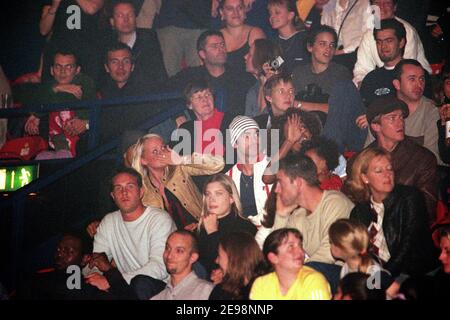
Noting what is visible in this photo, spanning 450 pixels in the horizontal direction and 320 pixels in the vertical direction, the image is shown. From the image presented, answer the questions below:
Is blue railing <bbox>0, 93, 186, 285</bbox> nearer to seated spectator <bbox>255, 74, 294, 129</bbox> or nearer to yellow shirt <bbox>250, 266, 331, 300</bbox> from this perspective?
seated spectator <bbox>255, 74, 294, 129</bbox>

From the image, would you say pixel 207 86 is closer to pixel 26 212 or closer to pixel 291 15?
pixel 291 15

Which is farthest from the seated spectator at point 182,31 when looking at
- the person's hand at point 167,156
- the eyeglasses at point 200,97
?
the person's hand at point 167,156

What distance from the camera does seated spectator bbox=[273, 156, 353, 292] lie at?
5895 millimetres

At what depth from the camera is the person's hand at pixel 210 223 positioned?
20.5 feet

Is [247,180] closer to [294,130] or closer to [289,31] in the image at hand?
[294,130]

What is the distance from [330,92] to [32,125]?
2.83m

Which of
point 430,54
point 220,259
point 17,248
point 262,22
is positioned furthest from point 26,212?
point 430,54

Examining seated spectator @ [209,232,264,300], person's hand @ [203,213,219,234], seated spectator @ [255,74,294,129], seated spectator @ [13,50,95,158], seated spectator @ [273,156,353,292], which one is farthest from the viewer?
seated spectator @ [13,50,95,158]

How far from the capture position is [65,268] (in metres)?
6.40

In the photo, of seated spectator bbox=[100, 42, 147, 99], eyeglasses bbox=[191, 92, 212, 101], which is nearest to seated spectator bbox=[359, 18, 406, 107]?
eyeglasses bbox=[191, 92, 212, 101]

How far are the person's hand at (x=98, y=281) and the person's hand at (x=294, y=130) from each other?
2027 millimetres

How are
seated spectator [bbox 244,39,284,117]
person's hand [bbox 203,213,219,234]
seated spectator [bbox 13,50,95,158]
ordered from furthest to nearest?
1. seated spectator [bbox 13,50,95,158]
2. seated spectator [bbox 244,39,284,117]
3. person's hand [bbox 203,213,219,234]

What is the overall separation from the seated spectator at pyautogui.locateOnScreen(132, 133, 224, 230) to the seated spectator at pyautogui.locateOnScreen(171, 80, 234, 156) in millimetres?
99
